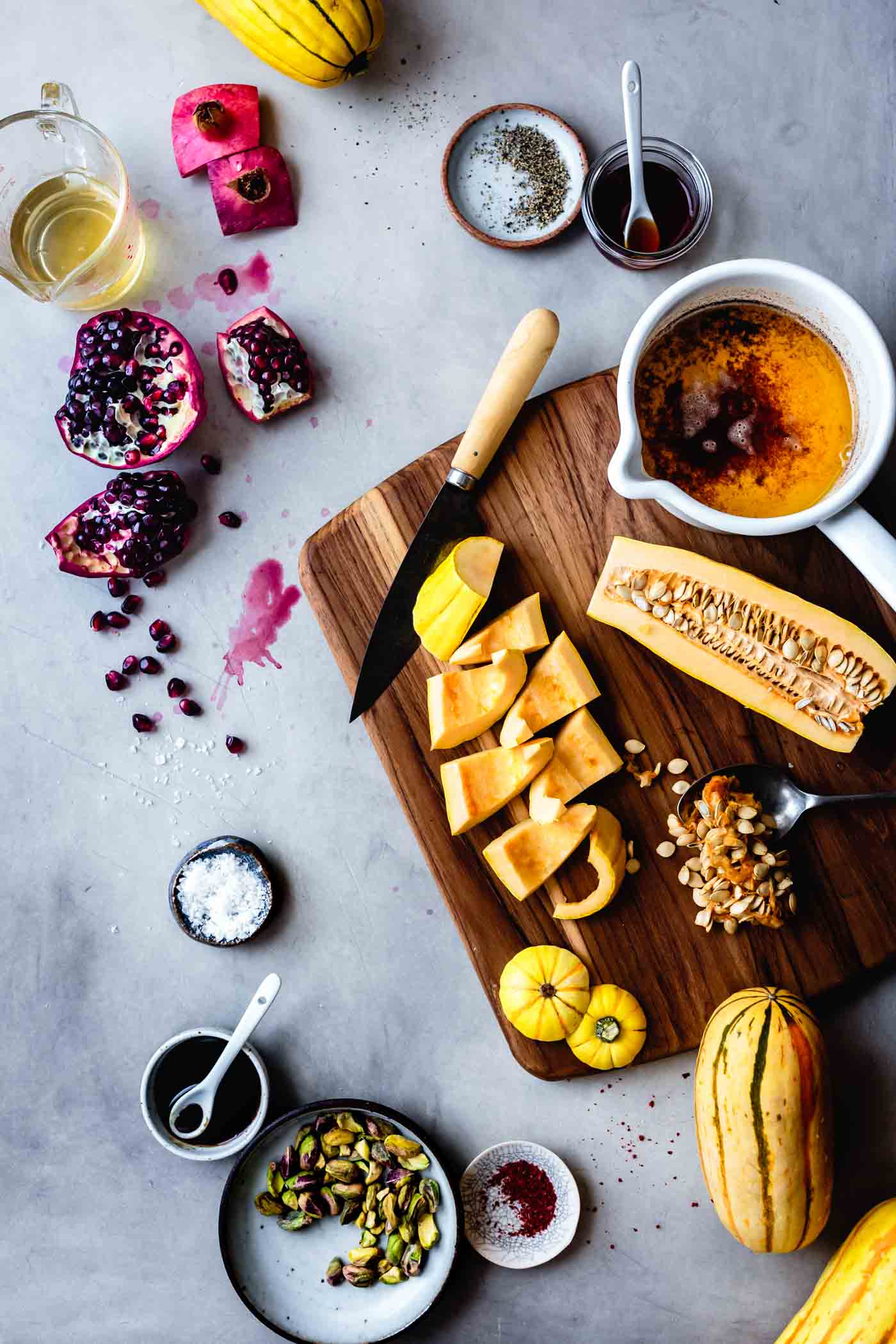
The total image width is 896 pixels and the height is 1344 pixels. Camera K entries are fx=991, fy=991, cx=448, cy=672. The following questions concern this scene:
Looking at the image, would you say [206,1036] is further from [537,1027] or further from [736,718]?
[736,718]

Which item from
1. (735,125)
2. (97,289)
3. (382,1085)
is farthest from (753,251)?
(382,1085)

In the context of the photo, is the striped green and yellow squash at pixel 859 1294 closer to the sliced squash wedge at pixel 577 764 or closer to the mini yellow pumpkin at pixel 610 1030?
the mini yellow pumpkin at pixel 610 1030

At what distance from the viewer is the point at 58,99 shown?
192 cm

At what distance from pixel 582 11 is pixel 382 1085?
2.19 metres

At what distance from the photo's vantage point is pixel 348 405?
2.00m

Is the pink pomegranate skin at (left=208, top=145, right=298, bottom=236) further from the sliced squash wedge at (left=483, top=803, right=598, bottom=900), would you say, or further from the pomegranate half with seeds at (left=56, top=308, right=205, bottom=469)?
the sliced squash wedge at (left=483, top=803, right=598, bottom=900)

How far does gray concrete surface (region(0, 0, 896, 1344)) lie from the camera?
1.96 m

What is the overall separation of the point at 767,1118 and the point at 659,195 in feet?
5.56

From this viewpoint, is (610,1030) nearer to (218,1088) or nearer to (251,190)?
(218,1088)

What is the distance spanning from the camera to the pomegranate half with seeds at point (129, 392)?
1.91 meters

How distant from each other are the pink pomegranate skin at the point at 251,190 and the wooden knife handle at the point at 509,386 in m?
0.61

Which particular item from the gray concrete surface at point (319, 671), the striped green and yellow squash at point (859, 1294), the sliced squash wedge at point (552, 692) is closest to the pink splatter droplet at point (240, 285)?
the gray concrete surface at point (319, 671)

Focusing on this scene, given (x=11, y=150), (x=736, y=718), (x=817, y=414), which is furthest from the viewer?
(x=11, y=150)

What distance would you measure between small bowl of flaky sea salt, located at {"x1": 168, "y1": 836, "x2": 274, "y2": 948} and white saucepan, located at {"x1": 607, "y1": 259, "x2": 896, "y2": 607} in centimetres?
102
